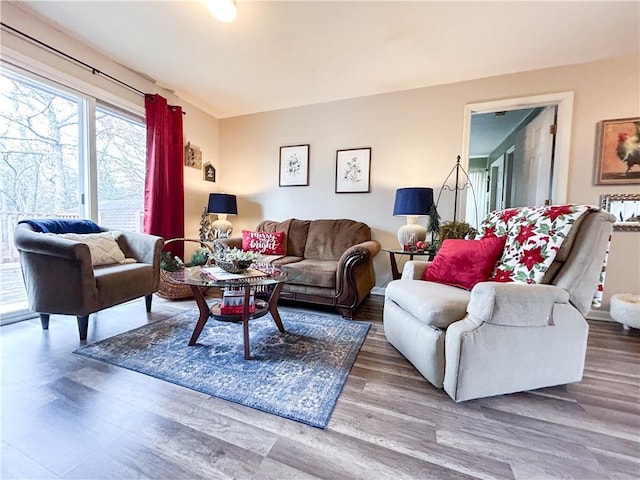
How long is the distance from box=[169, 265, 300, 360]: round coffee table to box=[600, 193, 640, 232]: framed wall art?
2929mm

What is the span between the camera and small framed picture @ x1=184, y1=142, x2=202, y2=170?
3445mm

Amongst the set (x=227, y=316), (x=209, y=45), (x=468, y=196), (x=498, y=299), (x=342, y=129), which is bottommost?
(x=227, y=316)

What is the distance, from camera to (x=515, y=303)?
129 centimetres

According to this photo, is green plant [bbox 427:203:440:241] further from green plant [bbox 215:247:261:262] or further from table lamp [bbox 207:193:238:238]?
table lamp [bbox 207:193:238:238]

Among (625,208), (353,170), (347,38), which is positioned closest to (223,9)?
(347,38)

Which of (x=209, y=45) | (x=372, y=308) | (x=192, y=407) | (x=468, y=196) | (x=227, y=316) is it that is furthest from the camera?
(x=468, y=196)

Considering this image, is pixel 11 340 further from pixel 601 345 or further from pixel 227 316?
pixel 601 345

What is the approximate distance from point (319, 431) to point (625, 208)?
326cm

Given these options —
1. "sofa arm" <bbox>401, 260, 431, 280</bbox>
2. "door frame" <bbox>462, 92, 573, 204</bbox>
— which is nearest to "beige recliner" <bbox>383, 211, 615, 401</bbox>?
"sofa arm" <bbox>401, 260, 431, 280</bbox>

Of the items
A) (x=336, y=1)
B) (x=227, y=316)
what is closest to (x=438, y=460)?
(x=227, y=316)

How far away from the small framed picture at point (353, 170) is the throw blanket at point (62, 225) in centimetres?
252

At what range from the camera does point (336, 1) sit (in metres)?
1.83

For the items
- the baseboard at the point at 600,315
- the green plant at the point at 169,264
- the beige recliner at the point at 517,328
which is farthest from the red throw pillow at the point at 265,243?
the baseboard at the point at 600,315

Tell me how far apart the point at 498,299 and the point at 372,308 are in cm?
155
